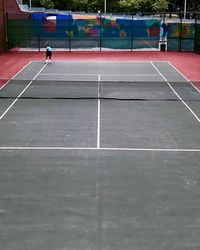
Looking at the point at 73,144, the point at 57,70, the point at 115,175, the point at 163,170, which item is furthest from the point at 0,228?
the point at 57,70

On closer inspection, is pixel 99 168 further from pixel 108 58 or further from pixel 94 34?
pixel 94 34

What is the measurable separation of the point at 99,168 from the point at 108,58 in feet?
90.0

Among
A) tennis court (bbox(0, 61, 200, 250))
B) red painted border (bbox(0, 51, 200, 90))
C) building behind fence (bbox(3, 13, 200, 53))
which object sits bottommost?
tennis court (bbox(0, 61, 200, 250))

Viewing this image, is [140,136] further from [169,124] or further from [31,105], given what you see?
[31,105]

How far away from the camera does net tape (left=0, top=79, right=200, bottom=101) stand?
21734 millimetres

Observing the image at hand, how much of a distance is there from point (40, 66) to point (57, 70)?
2637mm

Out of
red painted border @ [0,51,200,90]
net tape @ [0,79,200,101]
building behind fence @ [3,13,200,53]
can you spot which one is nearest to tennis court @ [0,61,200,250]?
net tape @ [0,79,200,101]

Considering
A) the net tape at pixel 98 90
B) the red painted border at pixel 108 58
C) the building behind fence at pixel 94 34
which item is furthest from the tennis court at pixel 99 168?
the building behind fence at pixel 94 34

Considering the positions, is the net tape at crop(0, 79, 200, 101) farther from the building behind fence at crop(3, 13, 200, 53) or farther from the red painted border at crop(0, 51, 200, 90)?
the building behind fence at crop(3, 13, 200, 53)

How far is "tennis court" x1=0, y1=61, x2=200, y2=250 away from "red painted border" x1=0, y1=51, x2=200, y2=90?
729 cm

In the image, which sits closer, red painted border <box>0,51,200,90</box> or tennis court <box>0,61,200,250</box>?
tennis court <box>0,61,200,250</box>

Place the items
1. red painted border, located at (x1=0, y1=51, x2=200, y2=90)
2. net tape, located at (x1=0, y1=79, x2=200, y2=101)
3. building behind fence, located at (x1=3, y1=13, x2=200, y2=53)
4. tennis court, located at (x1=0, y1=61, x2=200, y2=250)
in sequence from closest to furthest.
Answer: tennis court, located at (x1=0, y1=61, x2=200, y2=250) → net tape, located at (x1=0, y1=79, x2=200, y2=101) → red painted border, located at (x1=0, y1=51, x2=200, y2=90) → building behind fence, located at (x1=3, y1=13, x2=200, y2=53)

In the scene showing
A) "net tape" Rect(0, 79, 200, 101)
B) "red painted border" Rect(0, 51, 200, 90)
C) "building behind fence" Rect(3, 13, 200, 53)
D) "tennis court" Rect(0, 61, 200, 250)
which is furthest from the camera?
"building behind fence" Rect(3, 13, 200, 53)

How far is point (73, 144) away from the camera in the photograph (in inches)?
554
